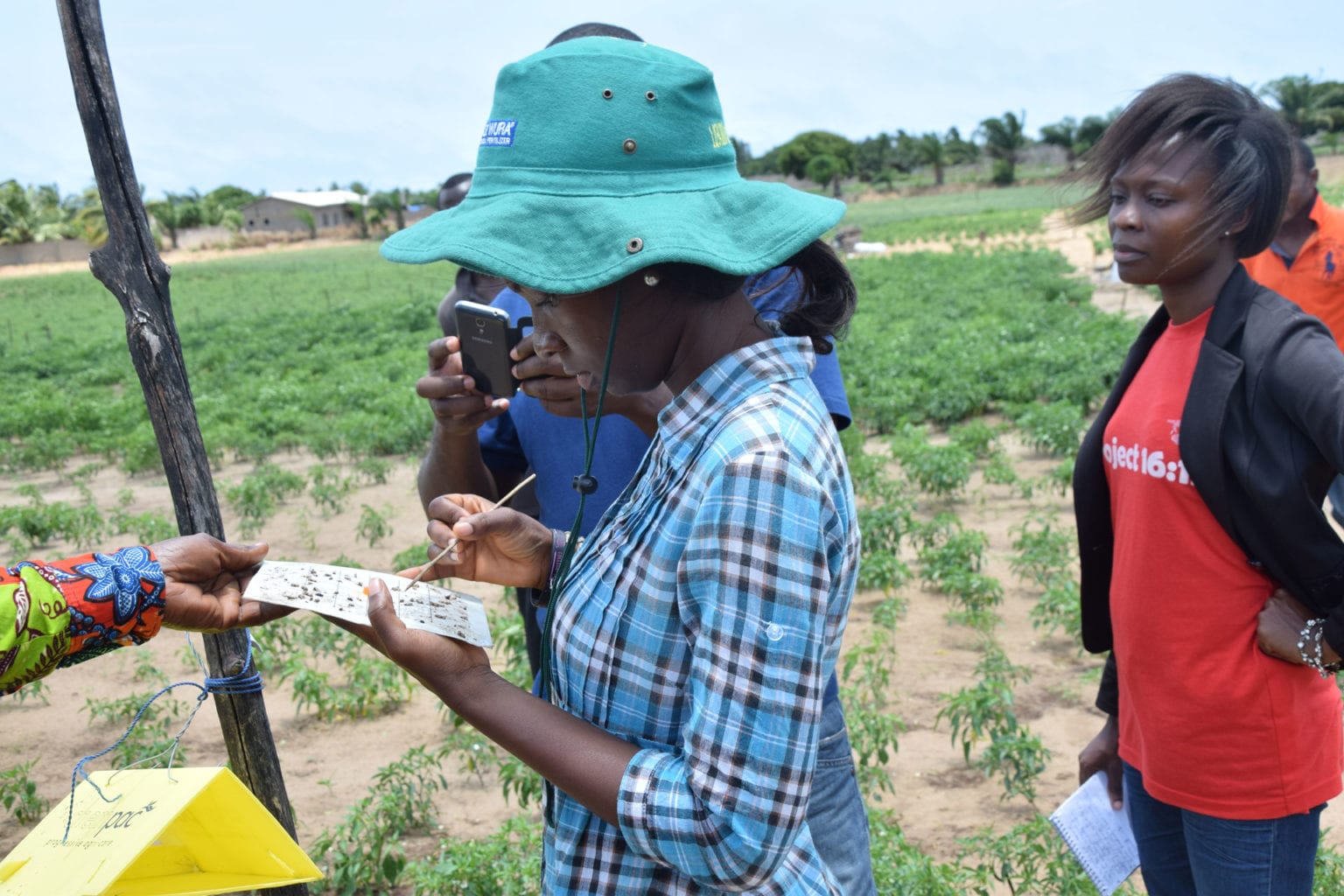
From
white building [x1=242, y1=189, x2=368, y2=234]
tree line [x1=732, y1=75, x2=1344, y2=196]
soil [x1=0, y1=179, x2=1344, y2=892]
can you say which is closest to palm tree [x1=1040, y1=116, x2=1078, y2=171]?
tree line [x1=732, y1=75, x2=1344, y2=196]

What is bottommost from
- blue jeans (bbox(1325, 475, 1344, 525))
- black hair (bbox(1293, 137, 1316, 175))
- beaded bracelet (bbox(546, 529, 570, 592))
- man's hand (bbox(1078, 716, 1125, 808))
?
blue jeans (bbox(1325, 475, 1344, 525))

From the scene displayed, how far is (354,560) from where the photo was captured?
21.4ft

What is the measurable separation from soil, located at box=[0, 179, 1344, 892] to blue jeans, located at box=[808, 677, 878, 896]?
158 cm

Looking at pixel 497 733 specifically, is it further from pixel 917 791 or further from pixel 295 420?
pixel 295 420

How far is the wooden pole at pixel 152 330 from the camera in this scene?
6.94 feet

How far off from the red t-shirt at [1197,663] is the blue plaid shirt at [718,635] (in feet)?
2.67

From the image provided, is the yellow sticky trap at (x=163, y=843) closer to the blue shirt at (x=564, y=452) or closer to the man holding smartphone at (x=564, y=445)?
the man holding smartphone at (x=564, y=445)


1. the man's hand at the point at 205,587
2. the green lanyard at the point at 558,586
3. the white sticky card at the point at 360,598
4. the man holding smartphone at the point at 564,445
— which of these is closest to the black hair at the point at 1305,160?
the man holding smartphone at the point at 564,445

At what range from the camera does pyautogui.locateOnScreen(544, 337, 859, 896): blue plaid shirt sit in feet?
3.91

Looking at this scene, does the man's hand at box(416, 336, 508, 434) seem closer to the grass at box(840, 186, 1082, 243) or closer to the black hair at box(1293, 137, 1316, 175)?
the black hair at box(1293, 137, 1316, 175)

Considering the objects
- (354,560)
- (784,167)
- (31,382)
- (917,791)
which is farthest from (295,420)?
(784,167)

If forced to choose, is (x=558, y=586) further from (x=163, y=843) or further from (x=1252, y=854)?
(x=1252, y=854)

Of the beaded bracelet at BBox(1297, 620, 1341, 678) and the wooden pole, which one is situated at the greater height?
the wooden pole

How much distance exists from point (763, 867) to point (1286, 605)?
108 cm
